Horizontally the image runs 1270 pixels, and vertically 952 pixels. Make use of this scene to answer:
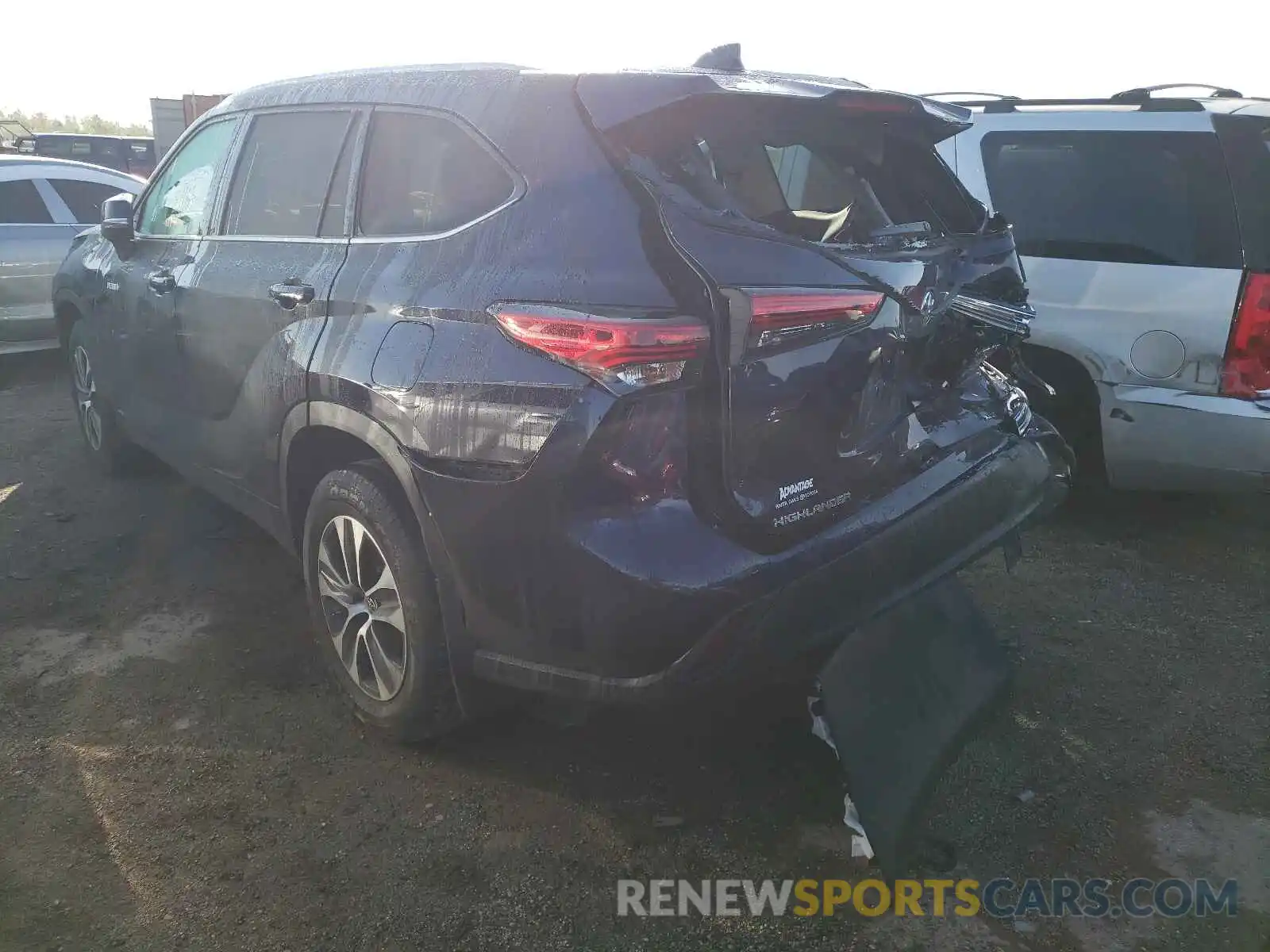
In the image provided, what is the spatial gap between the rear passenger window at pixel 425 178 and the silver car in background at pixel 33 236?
220 inches

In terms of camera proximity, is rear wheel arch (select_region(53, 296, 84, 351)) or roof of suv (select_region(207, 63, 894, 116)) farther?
rear wheel arch (select_region(53, 296, 84, 351))

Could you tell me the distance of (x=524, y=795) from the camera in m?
2.77

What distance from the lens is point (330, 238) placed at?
3.08 m

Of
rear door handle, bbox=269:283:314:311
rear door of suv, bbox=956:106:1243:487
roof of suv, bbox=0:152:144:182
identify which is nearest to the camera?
rear door handle, bbox=269:283:314:311

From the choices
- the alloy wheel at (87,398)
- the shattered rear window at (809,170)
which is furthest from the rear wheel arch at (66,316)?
the shattered rear window at (809,170)

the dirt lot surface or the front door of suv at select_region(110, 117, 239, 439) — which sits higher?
the front door of suv at select_region(110, 117, 239, 439)

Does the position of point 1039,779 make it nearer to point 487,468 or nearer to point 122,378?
point 487,468

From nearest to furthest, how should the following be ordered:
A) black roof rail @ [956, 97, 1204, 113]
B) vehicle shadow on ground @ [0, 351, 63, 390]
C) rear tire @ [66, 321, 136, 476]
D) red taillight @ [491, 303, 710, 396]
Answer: red taillight @ [491, 303, 710, 396]
black roof rail @ [956, 97, 1204, 113]
rear tire @ [66, 321, 136, 476]
vehicle shadow on ground @ [0, 351, 63, 390]

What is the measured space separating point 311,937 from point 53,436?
5.05m

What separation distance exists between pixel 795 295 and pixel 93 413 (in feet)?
14.4

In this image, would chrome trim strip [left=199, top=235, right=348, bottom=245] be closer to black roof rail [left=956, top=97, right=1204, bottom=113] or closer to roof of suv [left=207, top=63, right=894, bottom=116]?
roof of suv [left=207, top=63, right=894, bottom=116]

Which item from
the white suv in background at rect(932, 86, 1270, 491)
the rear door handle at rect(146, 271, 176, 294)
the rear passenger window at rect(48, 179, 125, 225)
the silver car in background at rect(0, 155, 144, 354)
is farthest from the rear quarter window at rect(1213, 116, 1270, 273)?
the rear passenger window at rect(48, 179, 125, 225)

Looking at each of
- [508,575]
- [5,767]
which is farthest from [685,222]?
[5,767]

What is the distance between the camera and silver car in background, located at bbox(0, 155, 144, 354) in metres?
7.40
